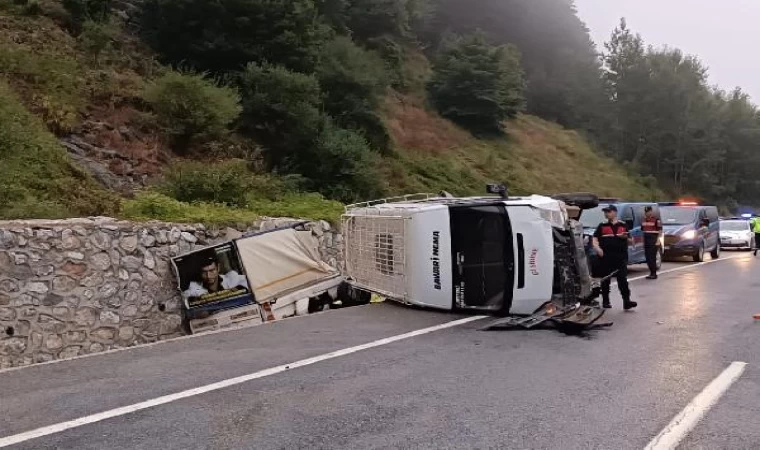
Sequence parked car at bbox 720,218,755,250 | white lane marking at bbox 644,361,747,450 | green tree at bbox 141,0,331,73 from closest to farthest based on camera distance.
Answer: white lane marking at bbox 644,361,747,450, green tree at bbox 141,0,331,73, parked car at bbox 720,218,755,250

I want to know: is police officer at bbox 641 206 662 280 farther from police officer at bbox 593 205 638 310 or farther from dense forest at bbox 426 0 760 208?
dense forest at bbox 426 0 760 208

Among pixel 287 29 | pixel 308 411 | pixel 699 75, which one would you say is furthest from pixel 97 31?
pixel 699 75

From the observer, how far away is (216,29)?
18.6m

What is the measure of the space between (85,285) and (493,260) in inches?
212

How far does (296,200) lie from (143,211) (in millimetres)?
4145

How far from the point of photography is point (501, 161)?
113 feet

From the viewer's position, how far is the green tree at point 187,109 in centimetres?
1488

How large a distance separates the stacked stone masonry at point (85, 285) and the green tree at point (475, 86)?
28.9 meters

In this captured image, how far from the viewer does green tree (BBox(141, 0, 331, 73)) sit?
18.2 meters

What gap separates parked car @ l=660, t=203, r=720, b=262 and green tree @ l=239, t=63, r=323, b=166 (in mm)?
12104

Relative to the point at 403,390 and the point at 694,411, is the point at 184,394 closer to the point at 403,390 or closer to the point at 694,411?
the point at 403,390

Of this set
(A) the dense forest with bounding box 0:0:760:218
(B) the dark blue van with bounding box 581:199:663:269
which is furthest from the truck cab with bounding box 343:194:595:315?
(B) the dark blue van with bounding box 581:199:663:269

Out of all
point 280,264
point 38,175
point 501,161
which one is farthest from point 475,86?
point 38,175

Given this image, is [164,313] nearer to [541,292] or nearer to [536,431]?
[541,292]
